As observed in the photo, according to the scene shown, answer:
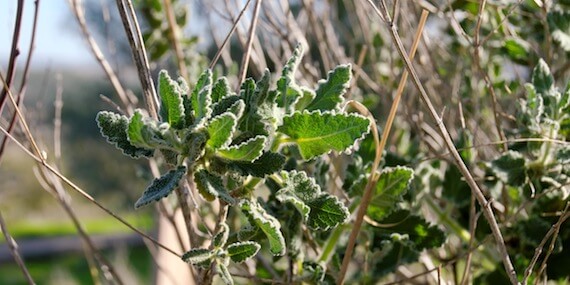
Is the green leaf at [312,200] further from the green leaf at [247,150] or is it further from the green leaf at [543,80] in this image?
the green leaf at [543,80]

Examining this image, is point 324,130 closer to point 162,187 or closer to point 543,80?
point 162,187

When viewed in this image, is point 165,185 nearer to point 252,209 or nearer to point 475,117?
point 252,209

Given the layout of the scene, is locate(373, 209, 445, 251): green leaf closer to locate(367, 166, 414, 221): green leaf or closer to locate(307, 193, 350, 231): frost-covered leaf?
locate(367, 166, 414, 221): green leaf

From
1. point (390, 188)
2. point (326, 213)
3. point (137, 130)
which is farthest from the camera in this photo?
point (390, 188)

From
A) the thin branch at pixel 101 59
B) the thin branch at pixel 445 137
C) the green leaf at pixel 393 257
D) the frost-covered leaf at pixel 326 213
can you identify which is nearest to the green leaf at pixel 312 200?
the frost-covered leaf at pixel 326 213

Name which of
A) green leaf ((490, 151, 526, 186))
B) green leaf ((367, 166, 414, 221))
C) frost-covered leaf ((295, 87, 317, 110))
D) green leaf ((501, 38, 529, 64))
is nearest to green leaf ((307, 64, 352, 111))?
frost-covered leaf ((295, 87, 317, 110))

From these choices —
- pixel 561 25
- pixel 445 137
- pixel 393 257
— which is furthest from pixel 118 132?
pixel 561 25

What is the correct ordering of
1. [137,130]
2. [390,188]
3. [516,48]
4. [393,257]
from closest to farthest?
[137,130]
[390,188]
[393,257]
[516,48]
